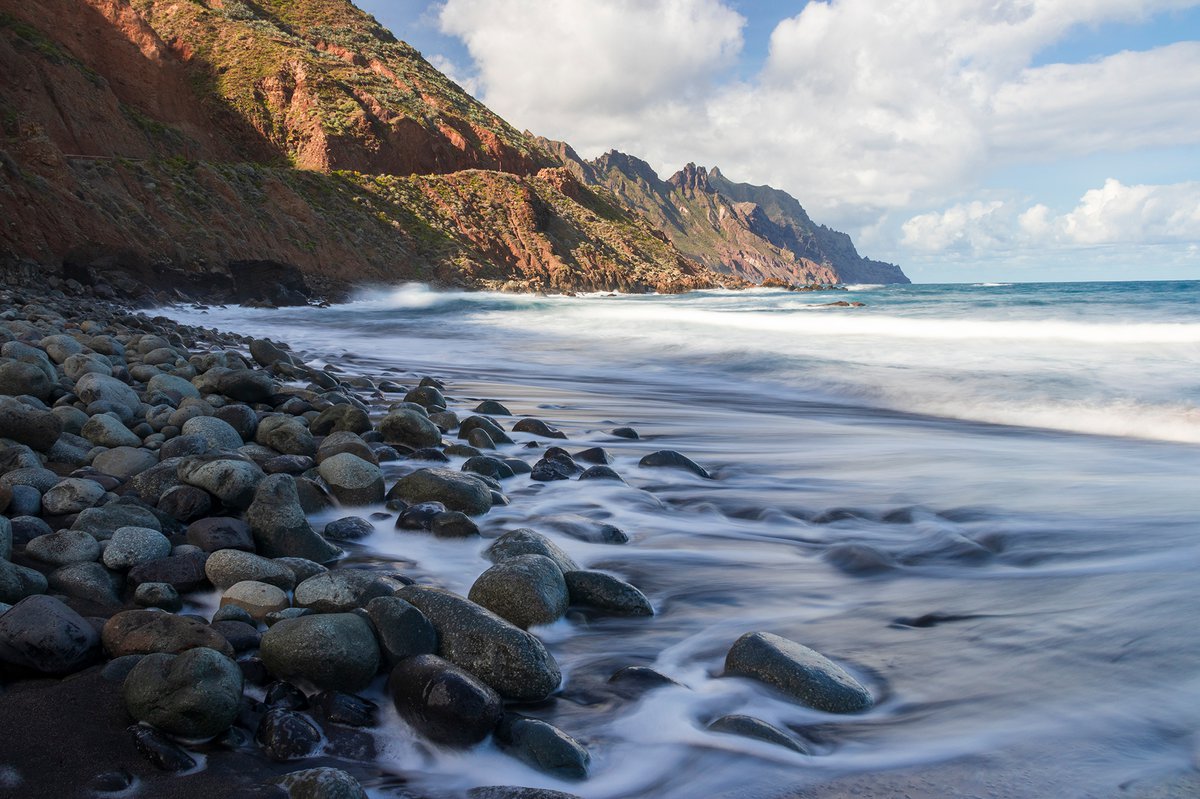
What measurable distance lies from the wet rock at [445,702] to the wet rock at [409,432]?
2984 mm

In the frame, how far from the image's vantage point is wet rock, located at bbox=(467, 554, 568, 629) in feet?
8.39

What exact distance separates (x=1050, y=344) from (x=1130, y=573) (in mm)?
9923

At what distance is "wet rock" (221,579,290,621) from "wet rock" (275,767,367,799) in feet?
2.62

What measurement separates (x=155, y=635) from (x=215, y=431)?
2221 mm

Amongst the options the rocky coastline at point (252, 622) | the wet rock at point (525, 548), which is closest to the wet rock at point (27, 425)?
the rocky coastline at point (252, 622)

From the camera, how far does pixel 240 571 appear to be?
8.18ft

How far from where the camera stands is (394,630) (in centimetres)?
213

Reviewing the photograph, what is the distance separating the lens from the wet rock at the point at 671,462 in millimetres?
4984

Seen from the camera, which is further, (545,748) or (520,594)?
(520,594)

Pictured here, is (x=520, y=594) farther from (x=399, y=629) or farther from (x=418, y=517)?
(x=418, y=517)

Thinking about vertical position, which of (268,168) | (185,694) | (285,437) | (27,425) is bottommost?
(185,694)

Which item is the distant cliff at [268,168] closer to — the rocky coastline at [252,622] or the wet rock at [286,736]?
the rocky coastline at [252,622]

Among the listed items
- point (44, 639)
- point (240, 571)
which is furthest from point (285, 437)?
point (44, 639)

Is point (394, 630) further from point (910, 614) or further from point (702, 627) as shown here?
point (910, 614)
